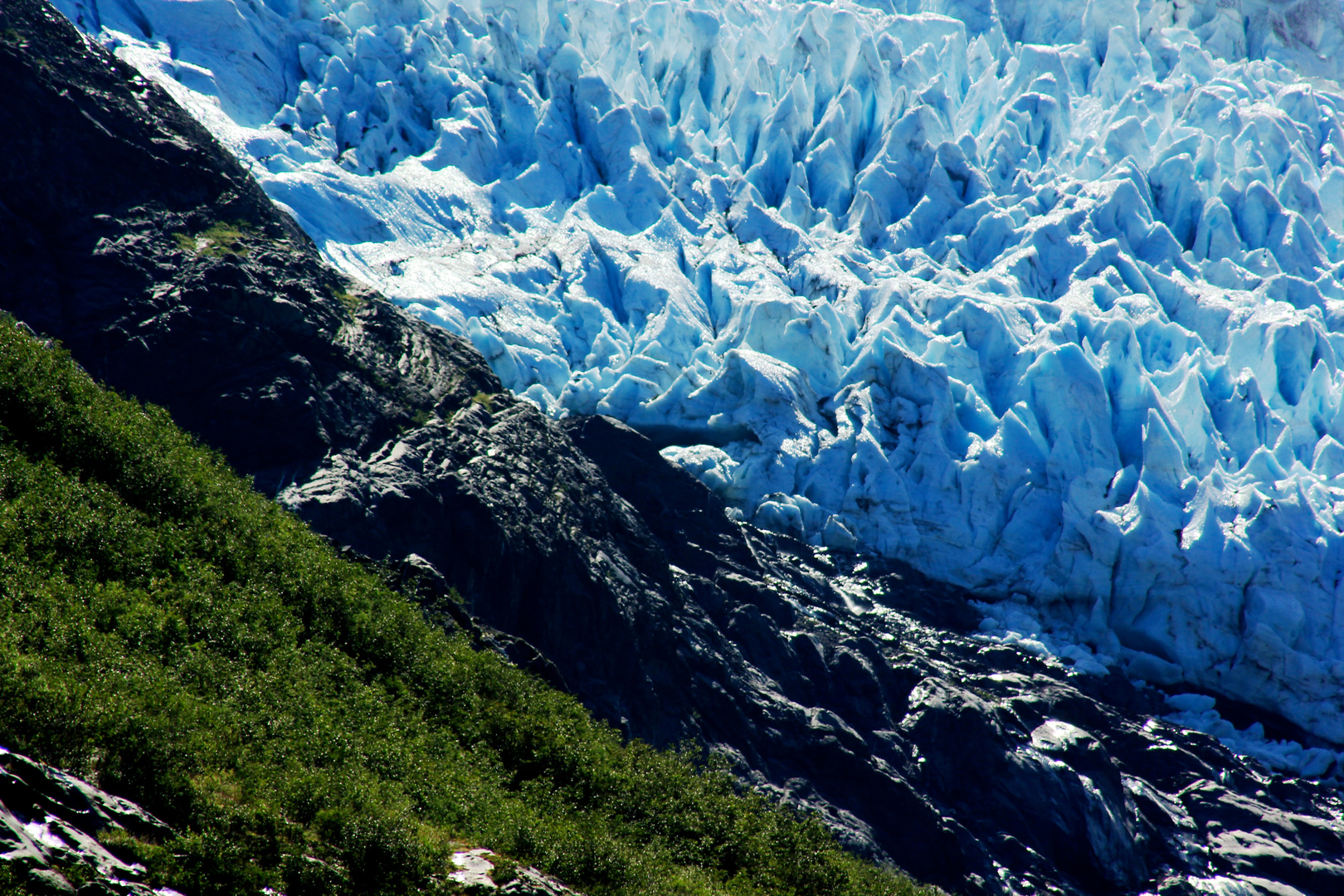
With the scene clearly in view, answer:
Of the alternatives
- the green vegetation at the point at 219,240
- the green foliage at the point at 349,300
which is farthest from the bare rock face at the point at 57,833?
the green foliage at the point at 349,300

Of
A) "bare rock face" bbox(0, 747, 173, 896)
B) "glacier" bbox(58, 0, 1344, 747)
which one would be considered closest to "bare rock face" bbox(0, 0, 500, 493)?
"glacier" bbox(58, 0, 1344, 747)

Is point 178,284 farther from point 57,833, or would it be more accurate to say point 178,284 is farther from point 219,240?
point 57,833

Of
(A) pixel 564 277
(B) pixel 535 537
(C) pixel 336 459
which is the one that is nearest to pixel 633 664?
(B) pixel 535 537

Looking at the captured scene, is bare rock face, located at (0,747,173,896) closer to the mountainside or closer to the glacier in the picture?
the mountainside

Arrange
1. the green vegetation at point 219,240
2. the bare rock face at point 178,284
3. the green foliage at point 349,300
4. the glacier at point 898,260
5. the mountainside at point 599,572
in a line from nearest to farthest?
1. the bare rock face at point 178,284
2. the mountainside at point 599,572
3. the green vegetation at point 219,240
4. the green foliage at point 349,300
5. the glacier at point 898,260

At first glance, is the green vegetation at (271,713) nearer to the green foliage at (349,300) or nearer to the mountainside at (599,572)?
the mountainside at (599,572)

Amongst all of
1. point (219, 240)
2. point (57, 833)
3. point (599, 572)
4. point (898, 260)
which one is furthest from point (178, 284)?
point (898, 260)

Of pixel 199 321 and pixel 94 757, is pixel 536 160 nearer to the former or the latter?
pixel 199 321
